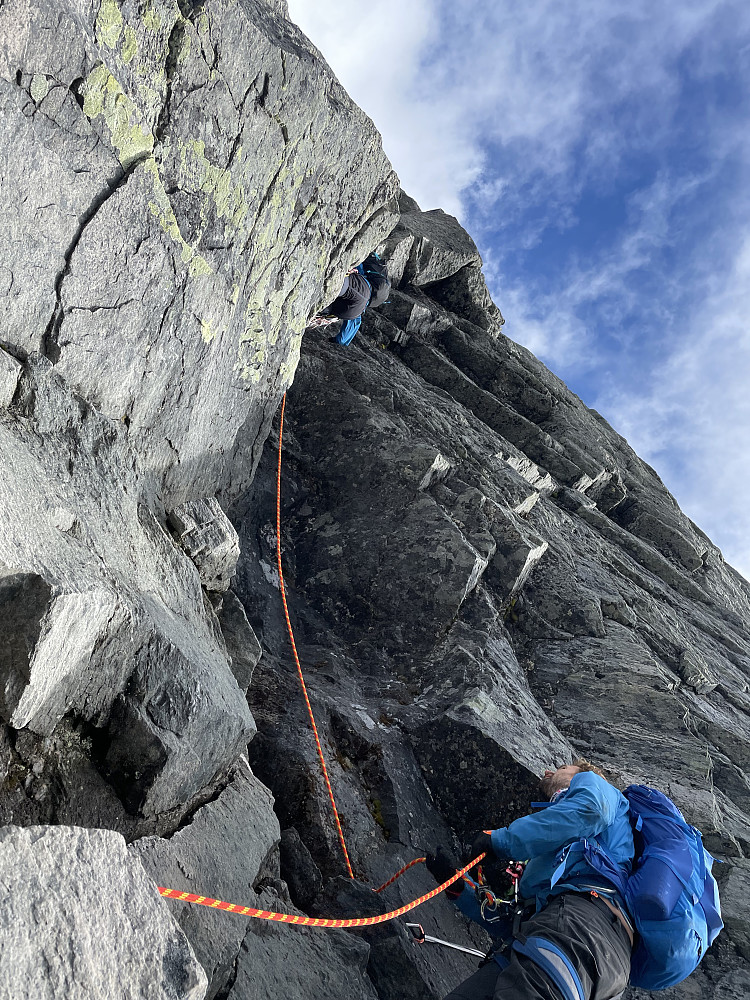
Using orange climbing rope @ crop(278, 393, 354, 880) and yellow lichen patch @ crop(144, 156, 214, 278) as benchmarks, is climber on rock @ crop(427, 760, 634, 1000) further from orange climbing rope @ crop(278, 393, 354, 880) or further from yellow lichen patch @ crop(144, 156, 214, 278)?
yellow lichen patch @ crop(144, 156, 214, 278)

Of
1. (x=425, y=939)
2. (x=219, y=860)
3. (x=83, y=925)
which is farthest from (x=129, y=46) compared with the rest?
(x=425, y=939)

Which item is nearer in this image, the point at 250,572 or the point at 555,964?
the point at 555,964

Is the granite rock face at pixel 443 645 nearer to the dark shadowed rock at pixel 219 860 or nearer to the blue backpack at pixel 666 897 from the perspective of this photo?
the dark shadowed rock at pixel 219 860

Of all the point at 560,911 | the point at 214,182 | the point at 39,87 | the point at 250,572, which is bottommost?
the point at 560,911

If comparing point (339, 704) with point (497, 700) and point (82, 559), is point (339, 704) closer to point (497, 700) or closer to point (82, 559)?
point (497, 700)

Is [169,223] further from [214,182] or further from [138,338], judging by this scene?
[138,338]

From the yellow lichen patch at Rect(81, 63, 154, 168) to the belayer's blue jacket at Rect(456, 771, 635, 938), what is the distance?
7564 mm

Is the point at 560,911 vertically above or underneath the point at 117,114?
underneath

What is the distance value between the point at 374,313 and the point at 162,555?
1287 centimetres

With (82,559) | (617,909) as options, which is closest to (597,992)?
(617,909)

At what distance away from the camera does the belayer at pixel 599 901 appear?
16.5 ft

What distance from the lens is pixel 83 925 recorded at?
9.57 ft

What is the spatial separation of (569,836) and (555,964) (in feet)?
4.27

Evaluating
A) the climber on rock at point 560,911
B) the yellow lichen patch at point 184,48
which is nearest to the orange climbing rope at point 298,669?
the climber on rock at point 560,911
